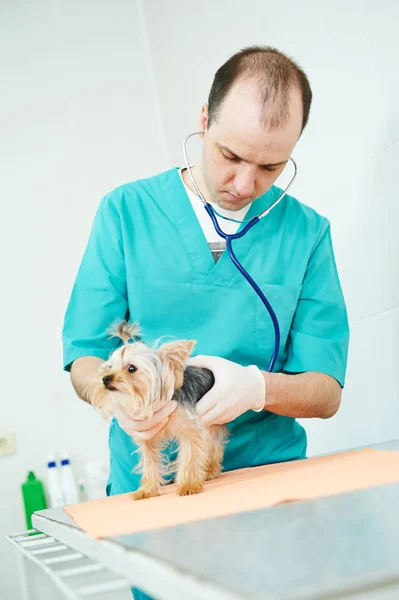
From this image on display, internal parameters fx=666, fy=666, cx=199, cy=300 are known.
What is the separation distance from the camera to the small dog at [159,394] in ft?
3.97

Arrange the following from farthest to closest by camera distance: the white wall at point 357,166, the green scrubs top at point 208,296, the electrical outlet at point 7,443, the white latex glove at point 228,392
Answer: the electrical outlet at point 7,443
the white wall at point 357,166
the green scrubs top at point 208,296
the white latex glove at point 228,392

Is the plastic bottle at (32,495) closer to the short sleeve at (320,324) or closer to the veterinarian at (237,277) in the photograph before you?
the veterinarian at (237,277)

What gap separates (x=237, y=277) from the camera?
1569 millimetres

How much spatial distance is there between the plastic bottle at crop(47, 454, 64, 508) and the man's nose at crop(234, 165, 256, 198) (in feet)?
6.83

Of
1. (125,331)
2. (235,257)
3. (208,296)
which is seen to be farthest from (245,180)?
(125,331)

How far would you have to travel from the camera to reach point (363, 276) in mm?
2010

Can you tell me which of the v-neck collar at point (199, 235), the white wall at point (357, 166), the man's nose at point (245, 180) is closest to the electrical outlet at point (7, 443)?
the white wall at point (357, 166)

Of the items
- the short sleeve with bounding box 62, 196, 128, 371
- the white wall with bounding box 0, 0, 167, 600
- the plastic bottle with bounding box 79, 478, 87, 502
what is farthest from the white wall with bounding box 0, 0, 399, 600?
the short sleeve with bounding box 62, 196, 128, 371

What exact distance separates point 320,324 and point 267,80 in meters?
0.59

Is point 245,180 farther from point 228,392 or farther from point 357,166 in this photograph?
point 357,166

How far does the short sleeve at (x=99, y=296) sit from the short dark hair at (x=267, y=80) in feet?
1.18

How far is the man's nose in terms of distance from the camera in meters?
1.43

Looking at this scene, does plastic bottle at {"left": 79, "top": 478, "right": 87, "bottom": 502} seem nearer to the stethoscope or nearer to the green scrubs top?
the green scrubs top

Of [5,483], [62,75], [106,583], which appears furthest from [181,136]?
[106,583]
